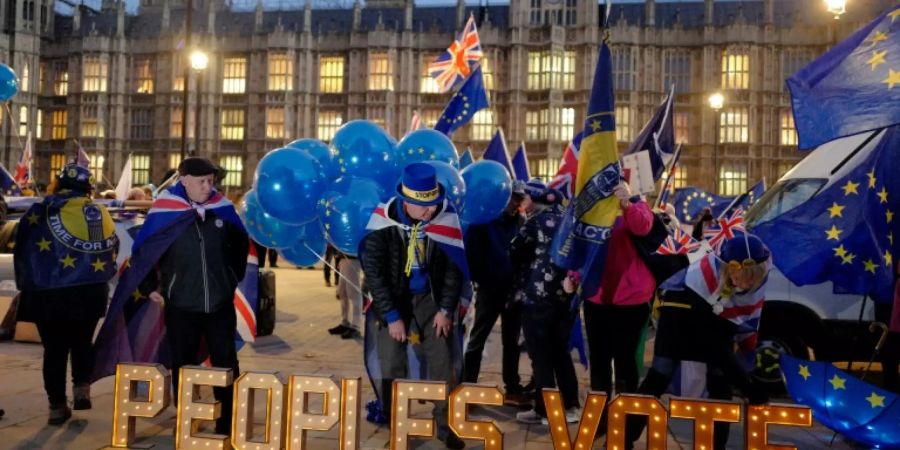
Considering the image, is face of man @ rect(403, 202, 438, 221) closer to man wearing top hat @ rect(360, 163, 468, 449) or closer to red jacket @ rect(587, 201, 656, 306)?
man wearing top hat @ rect(360, 163, 468, 449)

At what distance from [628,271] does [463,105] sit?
631 centimetres

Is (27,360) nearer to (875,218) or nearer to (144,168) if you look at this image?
(875,218)

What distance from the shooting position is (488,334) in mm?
7332

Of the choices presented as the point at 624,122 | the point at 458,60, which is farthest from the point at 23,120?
the point at 458,60

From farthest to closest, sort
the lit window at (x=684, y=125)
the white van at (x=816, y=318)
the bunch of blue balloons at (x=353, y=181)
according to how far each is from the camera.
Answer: the lit window at (x=684, y=125) → the white van at (x=816, y=318) → the bunch of blue balloons at (x=353, y=181)

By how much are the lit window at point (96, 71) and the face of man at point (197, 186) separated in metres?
42.7

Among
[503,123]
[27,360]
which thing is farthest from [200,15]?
[27,360]

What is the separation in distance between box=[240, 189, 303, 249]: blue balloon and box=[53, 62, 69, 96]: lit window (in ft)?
144

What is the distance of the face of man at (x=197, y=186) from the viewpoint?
575 centimetres

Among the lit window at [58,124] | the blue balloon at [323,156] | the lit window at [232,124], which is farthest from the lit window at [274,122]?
the blue balloon at [323,156]

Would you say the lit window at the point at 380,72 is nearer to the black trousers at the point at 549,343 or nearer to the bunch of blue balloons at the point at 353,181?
the bunch of blue balloons at the point at 353,181

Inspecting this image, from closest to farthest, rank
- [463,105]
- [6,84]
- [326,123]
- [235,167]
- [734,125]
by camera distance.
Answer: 1. [6,84]
2. [463,105]
3. [734,125]
4. [326,123]
5. [235,167]

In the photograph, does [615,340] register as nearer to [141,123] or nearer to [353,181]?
[353,181]

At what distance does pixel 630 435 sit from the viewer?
5.29 metres
